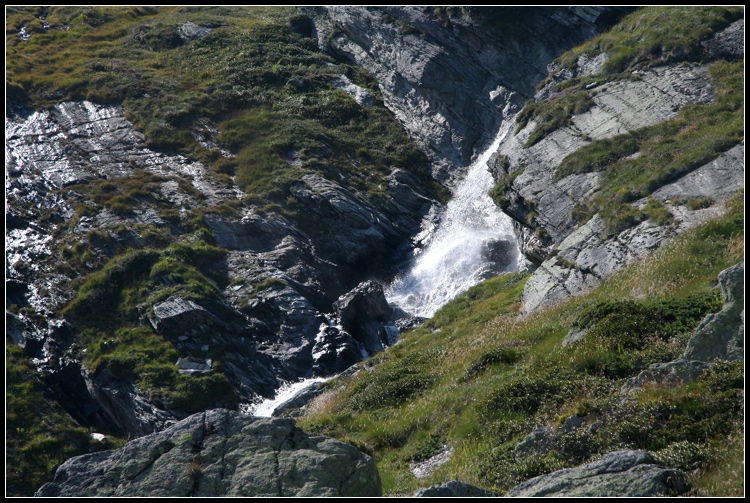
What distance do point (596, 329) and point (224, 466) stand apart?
9.38 m

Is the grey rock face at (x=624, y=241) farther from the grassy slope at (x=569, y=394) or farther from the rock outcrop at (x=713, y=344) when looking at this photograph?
the rock outcrop at (x=713, y=344)

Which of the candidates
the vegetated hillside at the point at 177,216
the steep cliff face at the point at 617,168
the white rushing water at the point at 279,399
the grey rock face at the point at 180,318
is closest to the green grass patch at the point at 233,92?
the vegetated hillside at the point at 177,216

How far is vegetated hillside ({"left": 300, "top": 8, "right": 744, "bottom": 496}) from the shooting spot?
8969 millimetres

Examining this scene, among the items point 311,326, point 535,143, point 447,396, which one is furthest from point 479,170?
point 447,396

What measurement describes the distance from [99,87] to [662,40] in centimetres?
5916

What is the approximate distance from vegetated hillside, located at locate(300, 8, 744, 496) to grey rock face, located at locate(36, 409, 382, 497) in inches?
95.1

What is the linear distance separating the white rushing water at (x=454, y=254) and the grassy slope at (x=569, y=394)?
17.9 meters

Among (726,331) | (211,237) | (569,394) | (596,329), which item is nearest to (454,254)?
(211,237)

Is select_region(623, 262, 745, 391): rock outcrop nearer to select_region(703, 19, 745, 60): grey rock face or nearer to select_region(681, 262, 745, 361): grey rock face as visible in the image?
select_region(681, 262, 745, 361): grey rock face

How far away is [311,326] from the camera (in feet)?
117

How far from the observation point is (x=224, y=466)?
8539 millimetres

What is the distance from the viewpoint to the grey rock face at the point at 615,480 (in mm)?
6660

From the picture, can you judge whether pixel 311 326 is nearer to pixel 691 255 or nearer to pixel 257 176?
pixel 257 176

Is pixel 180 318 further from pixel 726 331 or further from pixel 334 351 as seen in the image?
pixel 726 331
